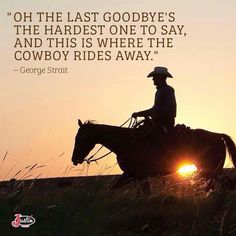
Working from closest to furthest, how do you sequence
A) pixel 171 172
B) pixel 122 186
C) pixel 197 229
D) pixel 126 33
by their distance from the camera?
pixel 197 229
pixel 122 186
pixel 171 172
pixel 126 33

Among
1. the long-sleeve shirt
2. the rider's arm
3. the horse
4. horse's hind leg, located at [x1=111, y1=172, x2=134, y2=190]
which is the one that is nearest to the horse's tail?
the horse

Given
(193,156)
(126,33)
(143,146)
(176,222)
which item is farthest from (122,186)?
(176,222)

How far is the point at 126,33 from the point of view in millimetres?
15234

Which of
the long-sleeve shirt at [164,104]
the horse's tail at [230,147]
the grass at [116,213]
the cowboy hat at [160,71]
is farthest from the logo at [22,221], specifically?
the horse's tail at [230,147]

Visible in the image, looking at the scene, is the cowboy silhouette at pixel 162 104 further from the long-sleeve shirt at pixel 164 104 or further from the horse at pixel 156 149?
the horse at pixel 156 149

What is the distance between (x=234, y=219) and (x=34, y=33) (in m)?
9.59

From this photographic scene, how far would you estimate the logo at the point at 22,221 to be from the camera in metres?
6.89

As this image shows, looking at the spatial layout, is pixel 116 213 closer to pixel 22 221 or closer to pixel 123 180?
pixel 22 221

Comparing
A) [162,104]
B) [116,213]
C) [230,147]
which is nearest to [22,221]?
[116,213]

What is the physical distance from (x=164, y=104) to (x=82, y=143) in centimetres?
217

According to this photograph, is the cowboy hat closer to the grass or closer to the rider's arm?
the rider's arm

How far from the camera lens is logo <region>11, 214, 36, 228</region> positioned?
6.89 meters

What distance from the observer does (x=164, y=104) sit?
13289 millimetres

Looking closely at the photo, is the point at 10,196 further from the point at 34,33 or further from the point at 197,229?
the point at 34,33
